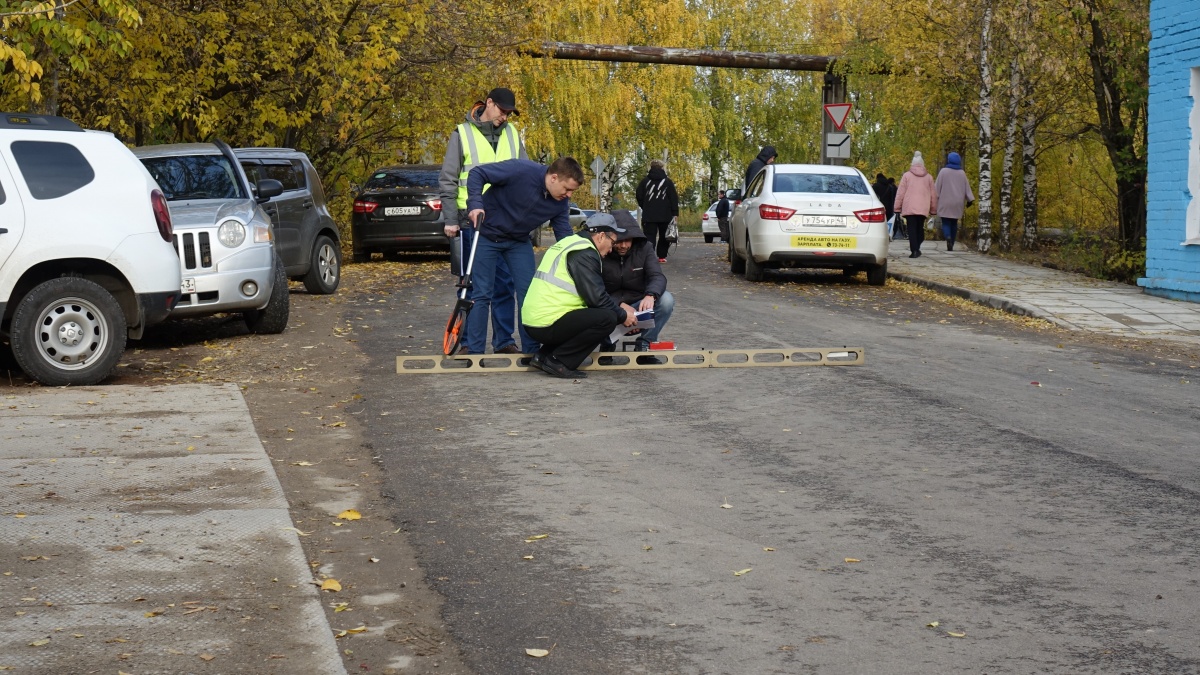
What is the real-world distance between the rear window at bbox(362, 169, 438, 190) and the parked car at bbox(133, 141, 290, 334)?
9613mm

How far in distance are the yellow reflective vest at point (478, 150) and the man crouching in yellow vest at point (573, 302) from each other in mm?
1321

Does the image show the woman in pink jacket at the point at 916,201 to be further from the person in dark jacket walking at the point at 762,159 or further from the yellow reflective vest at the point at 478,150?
the yellow reflective vest at the point at 478,150

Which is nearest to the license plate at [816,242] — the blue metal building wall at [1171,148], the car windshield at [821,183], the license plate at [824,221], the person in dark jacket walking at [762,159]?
the license plate at [824,221]

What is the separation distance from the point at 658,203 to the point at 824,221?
18.2 ft

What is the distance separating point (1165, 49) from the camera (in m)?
19.0

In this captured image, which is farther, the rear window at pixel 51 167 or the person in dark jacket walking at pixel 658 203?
the person in dark jacket walking at pixel 658 203

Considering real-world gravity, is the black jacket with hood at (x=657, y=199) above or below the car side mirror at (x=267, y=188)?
below

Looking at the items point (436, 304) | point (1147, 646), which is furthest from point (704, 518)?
point (436, 304)

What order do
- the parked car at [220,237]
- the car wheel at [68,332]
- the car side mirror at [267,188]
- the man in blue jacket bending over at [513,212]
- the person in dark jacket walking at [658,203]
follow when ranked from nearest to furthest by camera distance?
the car wheel at [68,332] → the man in blue jacket bending over at [513,212] → the parked car at [220,237] → the car side mirror at [267,188] → the person in dark jacket walking at [658,203]

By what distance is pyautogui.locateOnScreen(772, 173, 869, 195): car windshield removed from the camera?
2072 centimetres

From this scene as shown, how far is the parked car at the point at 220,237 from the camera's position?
12.9 meters

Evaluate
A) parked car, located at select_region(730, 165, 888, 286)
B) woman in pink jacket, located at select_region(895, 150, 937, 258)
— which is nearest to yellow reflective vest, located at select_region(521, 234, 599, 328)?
parked car, located at select_region(730, 165, 888, 286)

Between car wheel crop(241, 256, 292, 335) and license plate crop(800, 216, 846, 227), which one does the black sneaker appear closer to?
car wheel crop(241, 256, 292, 335)

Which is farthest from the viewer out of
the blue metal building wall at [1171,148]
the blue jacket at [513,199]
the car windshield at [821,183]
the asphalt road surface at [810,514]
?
the car windshield at [821,183]
